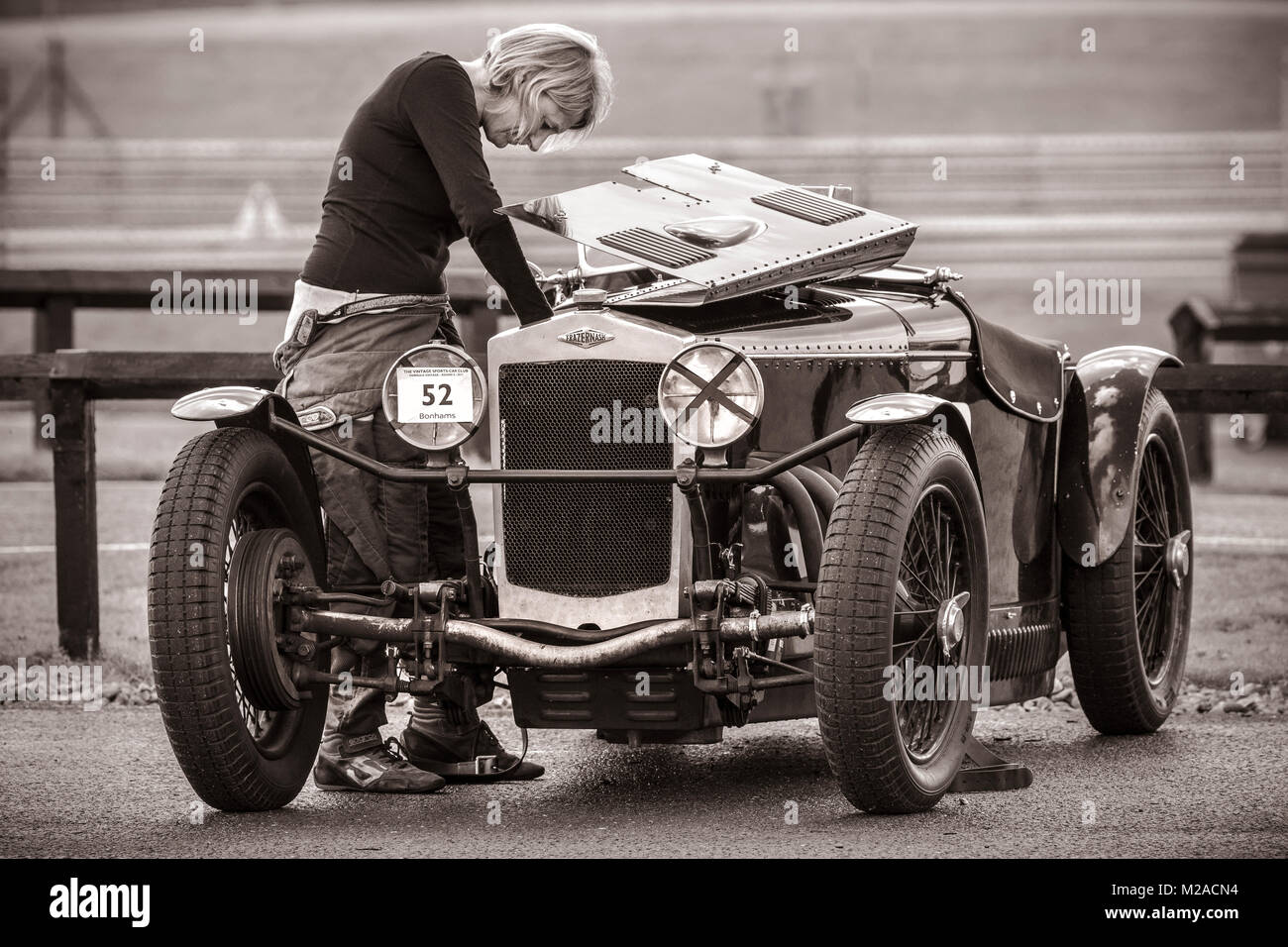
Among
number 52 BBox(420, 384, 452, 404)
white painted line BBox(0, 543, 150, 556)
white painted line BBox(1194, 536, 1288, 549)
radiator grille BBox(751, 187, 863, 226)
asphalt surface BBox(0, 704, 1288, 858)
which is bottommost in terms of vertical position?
asphalt surface BBox(0, 704, 1288, 858)

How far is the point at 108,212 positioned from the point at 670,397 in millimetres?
26707

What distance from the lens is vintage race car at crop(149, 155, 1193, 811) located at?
4.69m

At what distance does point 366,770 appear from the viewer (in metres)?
5.36

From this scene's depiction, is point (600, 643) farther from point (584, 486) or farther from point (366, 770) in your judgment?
point (366, 770)

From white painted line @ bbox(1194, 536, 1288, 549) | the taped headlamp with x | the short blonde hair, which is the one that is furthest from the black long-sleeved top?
white painted line @ bbox(1194, 536, 1288, 549)

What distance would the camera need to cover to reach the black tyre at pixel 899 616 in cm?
453

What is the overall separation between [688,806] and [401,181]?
5.96 ft

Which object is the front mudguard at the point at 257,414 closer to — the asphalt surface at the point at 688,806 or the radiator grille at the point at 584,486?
the radiator grille at the point at 584,486

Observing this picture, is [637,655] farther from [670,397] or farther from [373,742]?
[373,742]

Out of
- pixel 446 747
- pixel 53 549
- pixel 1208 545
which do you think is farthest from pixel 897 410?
pixel 53 549

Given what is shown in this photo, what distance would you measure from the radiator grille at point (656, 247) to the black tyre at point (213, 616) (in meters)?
1.04

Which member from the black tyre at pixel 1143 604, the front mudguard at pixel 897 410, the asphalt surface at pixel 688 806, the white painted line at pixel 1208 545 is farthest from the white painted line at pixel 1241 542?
the front mudguard at pixel 897 410

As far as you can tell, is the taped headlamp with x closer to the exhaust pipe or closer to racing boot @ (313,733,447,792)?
the exhaust pipe

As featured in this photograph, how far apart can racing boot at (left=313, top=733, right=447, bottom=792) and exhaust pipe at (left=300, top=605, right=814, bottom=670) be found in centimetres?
61
